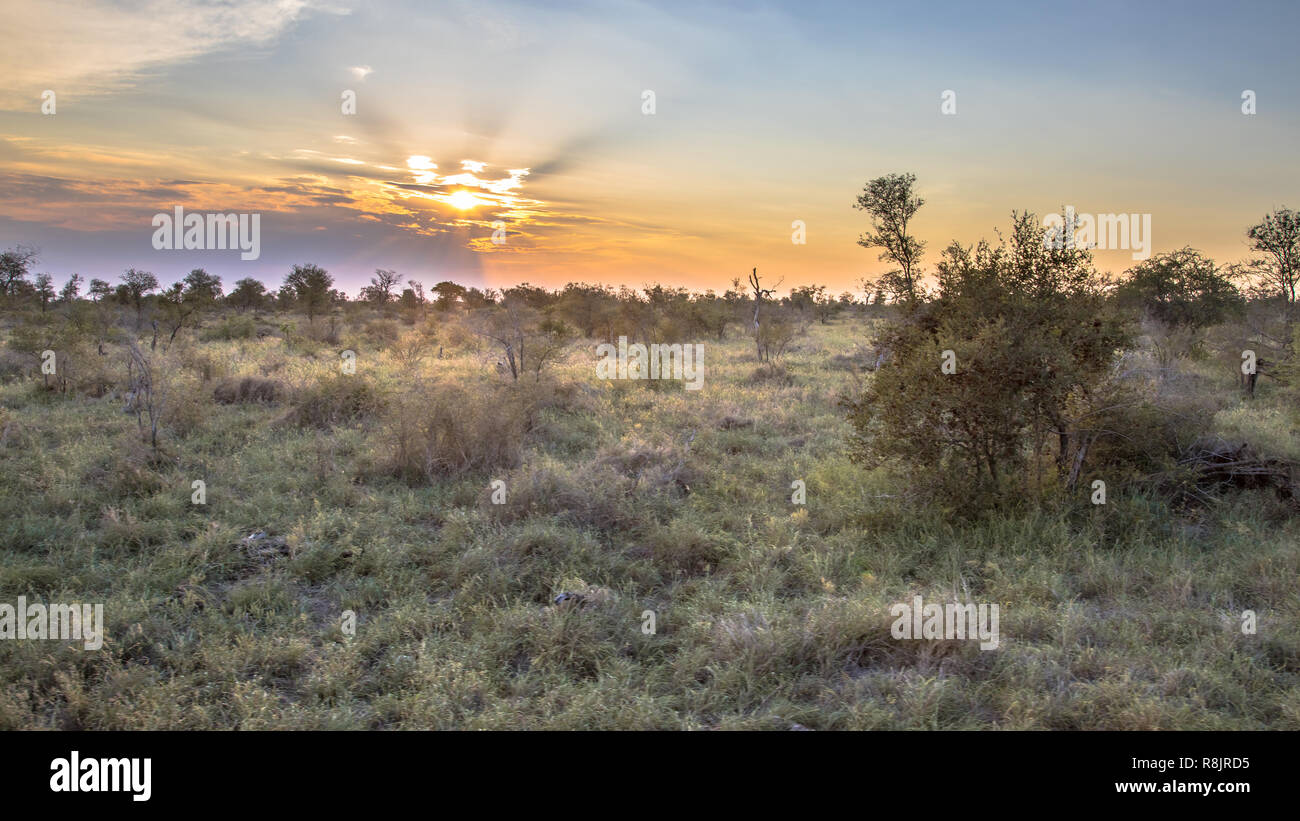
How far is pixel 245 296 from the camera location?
4338 centimetres

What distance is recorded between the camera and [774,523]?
6.44m

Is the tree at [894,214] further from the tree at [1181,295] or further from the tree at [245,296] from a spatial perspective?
the tree at [245,296]

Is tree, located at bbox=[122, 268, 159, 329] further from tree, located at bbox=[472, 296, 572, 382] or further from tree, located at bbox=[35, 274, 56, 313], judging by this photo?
tree, located at bbox=[472, 296, 572, 382]

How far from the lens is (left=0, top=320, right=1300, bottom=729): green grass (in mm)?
3691

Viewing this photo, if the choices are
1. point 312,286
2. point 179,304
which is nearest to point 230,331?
point 179,304

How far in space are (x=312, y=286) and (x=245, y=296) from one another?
46.2 ft

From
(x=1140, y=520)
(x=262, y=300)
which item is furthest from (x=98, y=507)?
(x=262, y=300)

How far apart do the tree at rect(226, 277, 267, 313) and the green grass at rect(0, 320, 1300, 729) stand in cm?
3900

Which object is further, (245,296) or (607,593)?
(245,296)

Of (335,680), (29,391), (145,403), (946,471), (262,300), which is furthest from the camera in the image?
(262,300)

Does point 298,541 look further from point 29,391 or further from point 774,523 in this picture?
point 29,391

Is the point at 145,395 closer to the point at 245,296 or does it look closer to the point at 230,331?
the point at 230,331

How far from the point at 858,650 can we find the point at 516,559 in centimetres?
281

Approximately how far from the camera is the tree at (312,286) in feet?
106
